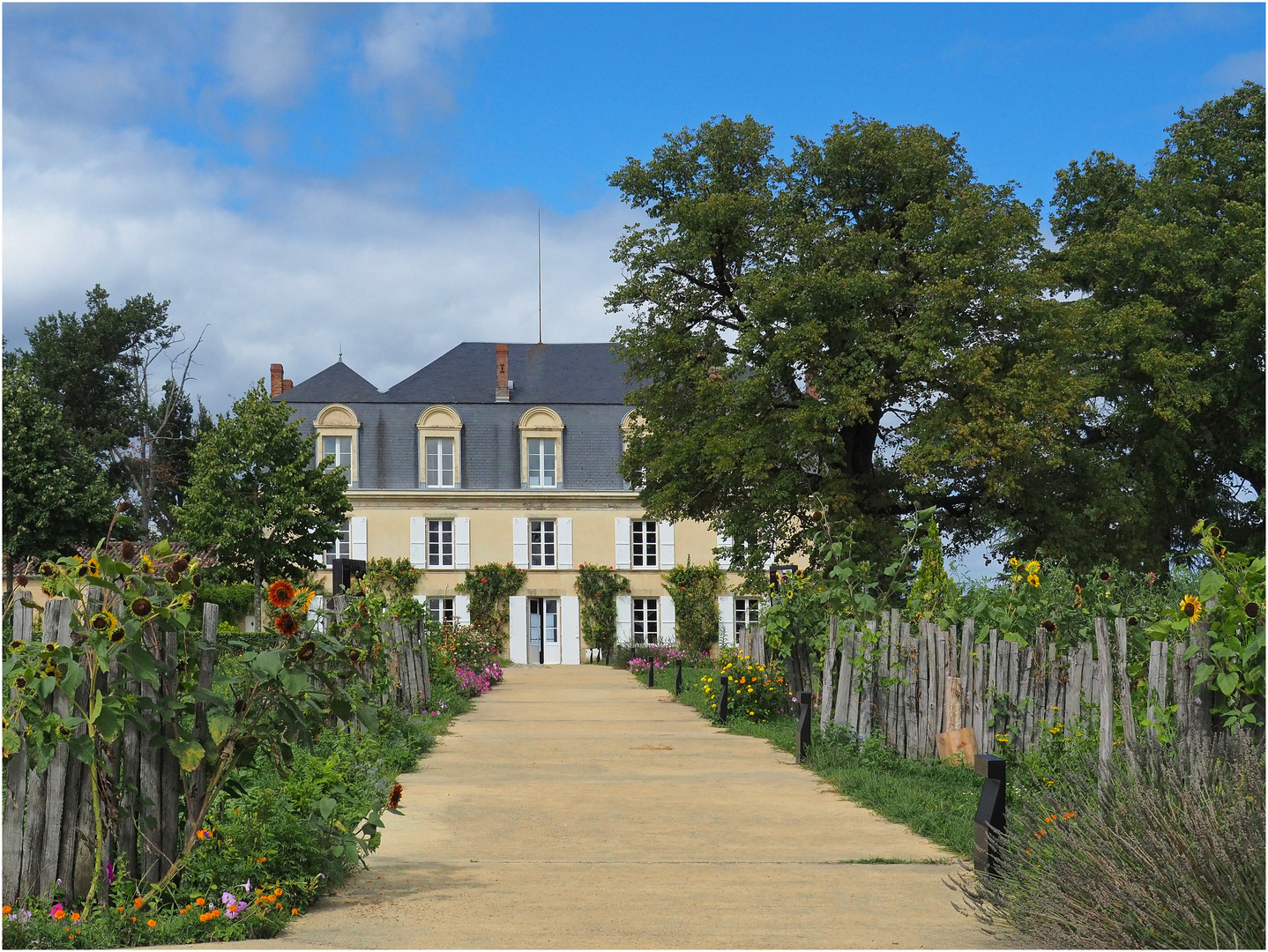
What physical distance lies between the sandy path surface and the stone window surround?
96.8ft

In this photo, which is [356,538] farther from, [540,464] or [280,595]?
[280,595]

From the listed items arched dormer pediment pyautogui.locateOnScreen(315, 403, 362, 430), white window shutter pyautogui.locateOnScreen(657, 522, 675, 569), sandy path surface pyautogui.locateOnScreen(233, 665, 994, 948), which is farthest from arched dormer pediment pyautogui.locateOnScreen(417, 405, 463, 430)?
sandy path surface pyautogui.locateOnScreen(233, 665, 994, 948)

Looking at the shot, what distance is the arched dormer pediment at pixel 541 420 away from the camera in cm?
4150

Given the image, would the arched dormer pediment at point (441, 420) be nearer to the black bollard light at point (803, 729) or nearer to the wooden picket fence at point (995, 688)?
the wooden picket fence at point (995, 688)

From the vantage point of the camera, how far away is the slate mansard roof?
41.2 metres

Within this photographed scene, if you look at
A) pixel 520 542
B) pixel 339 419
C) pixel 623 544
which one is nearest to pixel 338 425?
pixel 339 419

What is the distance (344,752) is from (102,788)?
3.29 meters

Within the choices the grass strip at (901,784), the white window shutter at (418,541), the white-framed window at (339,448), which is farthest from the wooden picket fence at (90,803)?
the white-framed window at (339,448)

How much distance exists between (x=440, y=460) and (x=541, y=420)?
3522mm

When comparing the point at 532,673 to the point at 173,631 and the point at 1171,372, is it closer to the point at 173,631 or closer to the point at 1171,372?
the point at 1171,372

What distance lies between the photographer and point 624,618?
134 ft

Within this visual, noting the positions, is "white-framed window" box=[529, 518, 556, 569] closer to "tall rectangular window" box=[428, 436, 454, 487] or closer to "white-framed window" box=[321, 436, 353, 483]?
"tall rectangular window" box=[428, 436, 454, 487]

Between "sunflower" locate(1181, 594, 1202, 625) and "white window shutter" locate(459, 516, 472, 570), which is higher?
"white window shutter" locate(459, 516, 472, 570)

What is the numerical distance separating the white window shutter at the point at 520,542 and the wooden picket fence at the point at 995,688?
28291 millimetres
